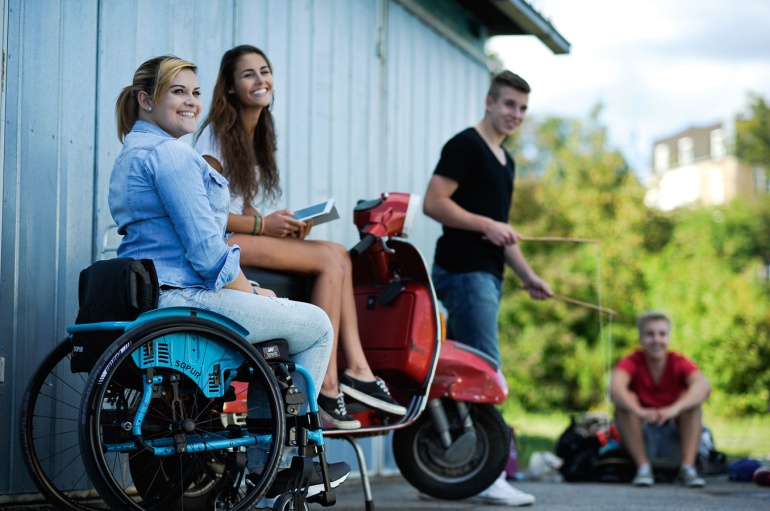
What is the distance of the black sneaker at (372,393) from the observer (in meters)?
4.79

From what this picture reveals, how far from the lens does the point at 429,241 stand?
27.0 ft

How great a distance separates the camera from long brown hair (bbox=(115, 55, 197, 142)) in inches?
158

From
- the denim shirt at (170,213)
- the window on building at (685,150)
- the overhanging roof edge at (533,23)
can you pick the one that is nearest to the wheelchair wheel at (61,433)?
the denim shirt at (170,213)

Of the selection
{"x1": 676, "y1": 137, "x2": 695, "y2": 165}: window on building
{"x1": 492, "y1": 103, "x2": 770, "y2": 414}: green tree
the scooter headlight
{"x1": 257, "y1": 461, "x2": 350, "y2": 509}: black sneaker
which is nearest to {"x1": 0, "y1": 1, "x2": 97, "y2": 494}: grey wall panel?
{"x1": 257, "y1": 461, "x2": 350, "y2": 509}: black sneaker

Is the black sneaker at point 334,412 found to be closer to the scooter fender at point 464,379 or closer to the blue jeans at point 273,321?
the blue jeans at point 273,321

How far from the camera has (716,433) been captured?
16.3 metres

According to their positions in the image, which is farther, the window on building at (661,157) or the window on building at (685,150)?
the window on building at (661,157)

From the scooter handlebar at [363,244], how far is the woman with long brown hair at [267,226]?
5.2 inches

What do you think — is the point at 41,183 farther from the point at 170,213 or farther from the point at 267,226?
the point at 170,213

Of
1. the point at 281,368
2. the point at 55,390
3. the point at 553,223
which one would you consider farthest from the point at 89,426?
the point at 553,223

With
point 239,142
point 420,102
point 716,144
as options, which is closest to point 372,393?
point 239,142

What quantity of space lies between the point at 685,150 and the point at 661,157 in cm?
362

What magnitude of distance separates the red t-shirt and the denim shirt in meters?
4.90

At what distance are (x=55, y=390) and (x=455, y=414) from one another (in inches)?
75.2
